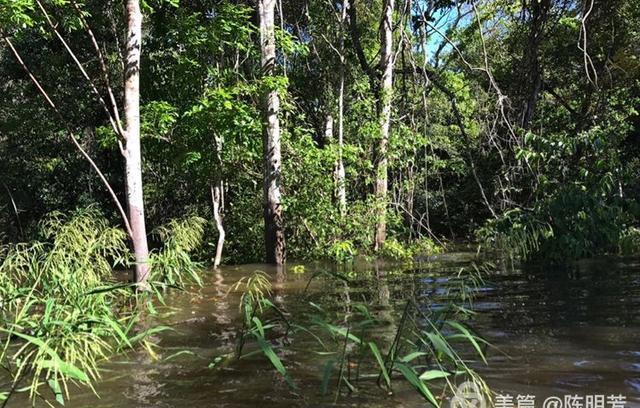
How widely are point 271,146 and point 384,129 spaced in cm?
272

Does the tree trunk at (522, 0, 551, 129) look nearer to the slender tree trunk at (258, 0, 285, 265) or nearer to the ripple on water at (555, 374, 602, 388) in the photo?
the slender tree trunk at (258, 0, 285, 265)

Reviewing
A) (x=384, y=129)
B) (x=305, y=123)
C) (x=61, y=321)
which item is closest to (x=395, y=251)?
(x=384, y=129)

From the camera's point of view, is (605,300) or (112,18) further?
(112,18)

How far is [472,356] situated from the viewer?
4.41 meters

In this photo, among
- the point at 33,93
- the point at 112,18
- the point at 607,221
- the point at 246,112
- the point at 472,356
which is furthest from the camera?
the point at 33,93

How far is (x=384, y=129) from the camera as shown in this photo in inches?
503

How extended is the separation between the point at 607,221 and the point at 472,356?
497 centimetres

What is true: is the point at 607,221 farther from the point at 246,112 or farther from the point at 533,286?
the point at 246,112

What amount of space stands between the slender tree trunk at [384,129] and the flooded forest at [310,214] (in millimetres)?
70

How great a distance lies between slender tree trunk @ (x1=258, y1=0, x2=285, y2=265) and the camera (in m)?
11.3

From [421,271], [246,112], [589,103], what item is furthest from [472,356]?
[589,103]

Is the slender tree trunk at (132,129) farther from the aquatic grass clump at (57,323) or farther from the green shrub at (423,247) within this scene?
the green shrub at (423,247)

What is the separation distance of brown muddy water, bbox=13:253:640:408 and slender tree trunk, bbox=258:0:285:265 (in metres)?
3.19

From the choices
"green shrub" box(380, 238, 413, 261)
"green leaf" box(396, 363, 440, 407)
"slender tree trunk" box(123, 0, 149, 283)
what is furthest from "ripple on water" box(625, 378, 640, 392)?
"green shrub" box(380, 238, 413, 261)
